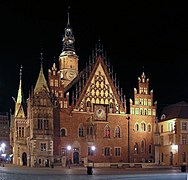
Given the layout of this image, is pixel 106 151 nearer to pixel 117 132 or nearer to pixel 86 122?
pixel 117 132

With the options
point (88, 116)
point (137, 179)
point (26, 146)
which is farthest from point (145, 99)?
point (137, 179)

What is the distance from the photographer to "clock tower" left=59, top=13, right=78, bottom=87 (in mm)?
96125

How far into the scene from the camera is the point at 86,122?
75562 mm

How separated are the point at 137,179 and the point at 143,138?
4564 centimetres

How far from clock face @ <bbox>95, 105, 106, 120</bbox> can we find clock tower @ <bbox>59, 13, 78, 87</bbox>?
2083 cm

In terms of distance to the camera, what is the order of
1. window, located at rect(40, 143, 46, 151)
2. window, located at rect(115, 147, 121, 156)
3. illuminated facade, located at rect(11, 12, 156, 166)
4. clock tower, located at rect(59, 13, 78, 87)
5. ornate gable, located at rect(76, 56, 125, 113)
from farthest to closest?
clock tower, located at rect(59, 13, 78, 87) < window, located at rect(115, 147, 121, 156) < ornate gable, located at rect(76, 56, 125, 113) < illuminated facade, located at rect(11, 12, 156, 166) < window, located at rect(40, 143, 46, 151)

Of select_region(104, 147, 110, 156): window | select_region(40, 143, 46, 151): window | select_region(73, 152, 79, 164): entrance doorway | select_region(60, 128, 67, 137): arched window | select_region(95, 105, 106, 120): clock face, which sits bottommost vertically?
select_region(73, 152, 79, 164): entrance doorway

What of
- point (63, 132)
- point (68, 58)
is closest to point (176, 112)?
point (63, 132)

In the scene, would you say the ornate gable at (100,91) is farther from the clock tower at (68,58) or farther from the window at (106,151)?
the clock tower at (68,58)

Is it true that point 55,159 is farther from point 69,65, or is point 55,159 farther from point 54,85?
point 69,65

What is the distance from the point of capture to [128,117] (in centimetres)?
7819

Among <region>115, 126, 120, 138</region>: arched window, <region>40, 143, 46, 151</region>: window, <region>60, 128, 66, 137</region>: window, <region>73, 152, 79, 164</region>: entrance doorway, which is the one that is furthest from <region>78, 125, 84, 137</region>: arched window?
<region>40, 143, 46, 151</region>: window

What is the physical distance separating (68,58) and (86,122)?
24.7 metres

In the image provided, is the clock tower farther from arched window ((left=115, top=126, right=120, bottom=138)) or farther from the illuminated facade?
arched window ((left=115, top=126, right=120, bottom=138))
